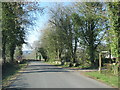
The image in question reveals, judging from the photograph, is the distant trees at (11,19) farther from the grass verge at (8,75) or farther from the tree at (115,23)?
the tree at (115,23)

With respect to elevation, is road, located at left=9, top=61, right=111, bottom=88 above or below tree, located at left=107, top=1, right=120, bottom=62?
below

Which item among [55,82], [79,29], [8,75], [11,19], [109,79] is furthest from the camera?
[79,29]

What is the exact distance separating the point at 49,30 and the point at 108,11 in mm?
31552

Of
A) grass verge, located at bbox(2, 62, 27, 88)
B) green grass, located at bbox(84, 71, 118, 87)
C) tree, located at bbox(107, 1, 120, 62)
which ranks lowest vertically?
grass verge, located at bbox(2, 62, 27, 88)

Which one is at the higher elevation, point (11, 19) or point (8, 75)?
point (11, 19)

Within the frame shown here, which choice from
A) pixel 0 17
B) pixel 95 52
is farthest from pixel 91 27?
pixel 0 17

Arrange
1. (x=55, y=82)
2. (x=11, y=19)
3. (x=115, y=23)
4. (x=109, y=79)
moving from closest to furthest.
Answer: (x=55, y=82) → (x=109, y=79) → (x=115, y=23) → (x=11, y=19)

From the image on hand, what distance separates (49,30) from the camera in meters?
50.2

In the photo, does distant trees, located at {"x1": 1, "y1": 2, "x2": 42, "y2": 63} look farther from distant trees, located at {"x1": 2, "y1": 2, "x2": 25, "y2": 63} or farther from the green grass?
the green grass

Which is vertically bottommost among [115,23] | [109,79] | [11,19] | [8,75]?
[8,75]

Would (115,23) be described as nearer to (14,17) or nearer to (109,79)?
(109,79)

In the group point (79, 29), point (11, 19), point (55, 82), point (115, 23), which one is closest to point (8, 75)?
point (11, 19)

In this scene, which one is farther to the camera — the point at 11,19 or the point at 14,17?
the point at 11,19

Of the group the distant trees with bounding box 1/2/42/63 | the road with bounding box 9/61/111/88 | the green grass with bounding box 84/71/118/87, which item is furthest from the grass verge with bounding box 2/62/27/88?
the green grass with bounding box 84/71/118/87
